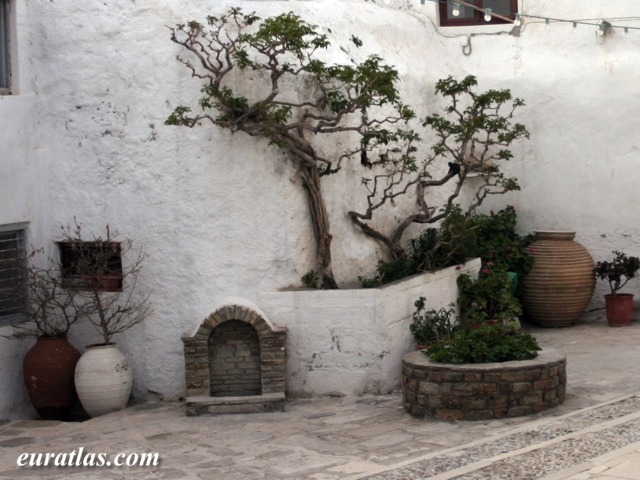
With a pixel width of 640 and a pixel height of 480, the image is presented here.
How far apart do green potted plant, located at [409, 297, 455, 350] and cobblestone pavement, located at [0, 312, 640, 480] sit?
66 centimetres

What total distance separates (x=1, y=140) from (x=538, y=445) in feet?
18.5

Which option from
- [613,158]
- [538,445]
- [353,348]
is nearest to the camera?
[538,445]

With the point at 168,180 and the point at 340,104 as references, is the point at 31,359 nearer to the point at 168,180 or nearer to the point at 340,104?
the point at 168,180

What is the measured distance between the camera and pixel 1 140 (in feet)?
32.4

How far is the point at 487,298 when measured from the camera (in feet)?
36.5

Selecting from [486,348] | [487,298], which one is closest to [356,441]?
[486,348]

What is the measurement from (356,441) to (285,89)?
11.4 feet

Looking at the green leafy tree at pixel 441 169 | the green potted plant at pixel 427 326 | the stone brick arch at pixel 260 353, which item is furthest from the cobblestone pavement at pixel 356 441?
the green leafy tree at pixel 441 169

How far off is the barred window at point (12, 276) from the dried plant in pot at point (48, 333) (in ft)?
0.08

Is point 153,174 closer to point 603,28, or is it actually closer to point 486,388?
point 486,388

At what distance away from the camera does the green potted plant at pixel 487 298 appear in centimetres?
1099

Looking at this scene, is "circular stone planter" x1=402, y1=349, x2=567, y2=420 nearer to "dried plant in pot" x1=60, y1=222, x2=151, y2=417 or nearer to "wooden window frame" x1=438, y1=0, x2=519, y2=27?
"dried plant in pot" x1=60, y1=222, x2=151, y2=417

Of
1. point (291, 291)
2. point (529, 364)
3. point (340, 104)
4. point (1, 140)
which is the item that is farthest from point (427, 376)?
point (1, 140)

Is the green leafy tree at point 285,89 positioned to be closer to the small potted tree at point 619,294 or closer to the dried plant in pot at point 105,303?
the dried plant in pot at point 105,303
